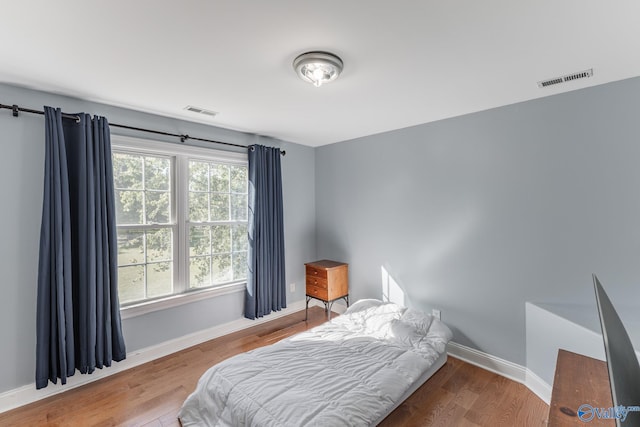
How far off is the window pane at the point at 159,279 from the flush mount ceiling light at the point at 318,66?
7.54 feet

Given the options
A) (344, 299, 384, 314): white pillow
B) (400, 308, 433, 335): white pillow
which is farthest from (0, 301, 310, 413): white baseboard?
(400, 308, 433, 335): white pillow

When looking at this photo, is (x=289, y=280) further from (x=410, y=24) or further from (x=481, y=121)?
(x=410, y=24)

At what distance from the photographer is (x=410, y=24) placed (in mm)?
1511

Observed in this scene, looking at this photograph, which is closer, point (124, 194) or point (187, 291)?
point (124, 194)

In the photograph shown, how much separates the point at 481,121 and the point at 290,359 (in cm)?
259

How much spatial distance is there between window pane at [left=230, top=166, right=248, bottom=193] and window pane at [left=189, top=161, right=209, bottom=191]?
320 mm

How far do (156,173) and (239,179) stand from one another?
924mm

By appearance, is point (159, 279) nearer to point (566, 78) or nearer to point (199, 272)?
point (199, 272)

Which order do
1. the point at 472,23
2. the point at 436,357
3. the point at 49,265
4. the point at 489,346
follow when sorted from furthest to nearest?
the point at 489,346 < the point at 436,357 < the point at 49,265 < the point at 472,23

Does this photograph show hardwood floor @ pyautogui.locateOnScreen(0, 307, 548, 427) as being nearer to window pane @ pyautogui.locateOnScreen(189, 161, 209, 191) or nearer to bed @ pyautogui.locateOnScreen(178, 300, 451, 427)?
bed @ pyautogui.locateOnScreen(178, 300, 451, 427)

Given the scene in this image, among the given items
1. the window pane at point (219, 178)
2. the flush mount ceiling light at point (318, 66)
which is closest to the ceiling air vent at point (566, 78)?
the flush mount ceiling light at point (318, 66)

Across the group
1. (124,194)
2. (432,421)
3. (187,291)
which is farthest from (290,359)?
(124,194)

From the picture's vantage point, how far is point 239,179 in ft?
12.0

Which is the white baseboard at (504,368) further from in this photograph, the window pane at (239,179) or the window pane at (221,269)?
the window pane at (239,179)
